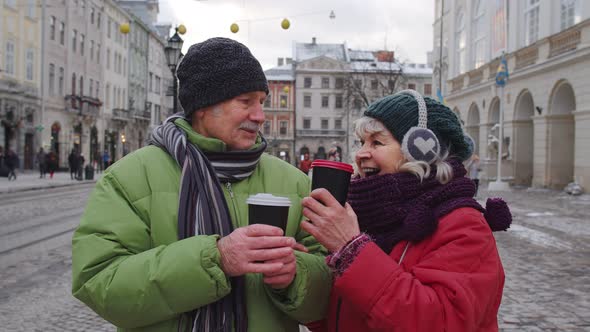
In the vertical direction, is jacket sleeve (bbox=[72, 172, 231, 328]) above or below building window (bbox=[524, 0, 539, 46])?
below

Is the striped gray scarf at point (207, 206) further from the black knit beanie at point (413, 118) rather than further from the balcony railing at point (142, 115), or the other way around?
the balcony railing at point (142, 115)

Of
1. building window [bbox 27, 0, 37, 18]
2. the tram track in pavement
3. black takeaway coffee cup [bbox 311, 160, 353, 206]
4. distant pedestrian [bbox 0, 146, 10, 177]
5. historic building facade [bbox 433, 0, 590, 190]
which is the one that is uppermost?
building window [bbox 27, 0, 37, 18]

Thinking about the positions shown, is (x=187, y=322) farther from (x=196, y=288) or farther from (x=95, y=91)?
(x=95, y=91)

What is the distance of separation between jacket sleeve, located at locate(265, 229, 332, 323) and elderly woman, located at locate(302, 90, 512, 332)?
9cm

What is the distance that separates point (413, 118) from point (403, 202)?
0.33 m

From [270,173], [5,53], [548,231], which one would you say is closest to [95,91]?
[5,53]

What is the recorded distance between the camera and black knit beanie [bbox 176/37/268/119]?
7.11 feet

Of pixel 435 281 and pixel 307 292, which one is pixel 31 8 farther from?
pixel 435 281

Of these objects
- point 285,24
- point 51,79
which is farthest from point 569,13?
point 51,79

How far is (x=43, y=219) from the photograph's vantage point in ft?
45.8

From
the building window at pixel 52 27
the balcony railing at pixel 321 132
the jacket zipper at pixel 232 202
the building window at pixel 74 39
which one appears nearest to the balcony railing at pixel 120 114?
the building window at pixel 74 39

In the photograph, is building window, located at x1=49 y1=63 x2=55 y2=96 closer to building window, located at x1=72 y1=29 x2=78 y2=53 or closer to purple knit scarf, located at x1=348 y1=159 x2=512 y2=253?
building window, located at x1=72 y1=29 x2=78 y2=53

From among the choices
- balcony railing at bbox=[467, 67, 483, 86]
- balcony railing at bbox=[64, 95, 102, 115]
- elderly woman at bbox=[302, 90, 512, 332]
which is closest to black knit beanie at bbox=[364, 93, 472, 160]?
elderly woman at bbox=[302, 90, 512, 332]

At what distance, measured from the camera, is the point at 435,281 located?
75.0 inches
